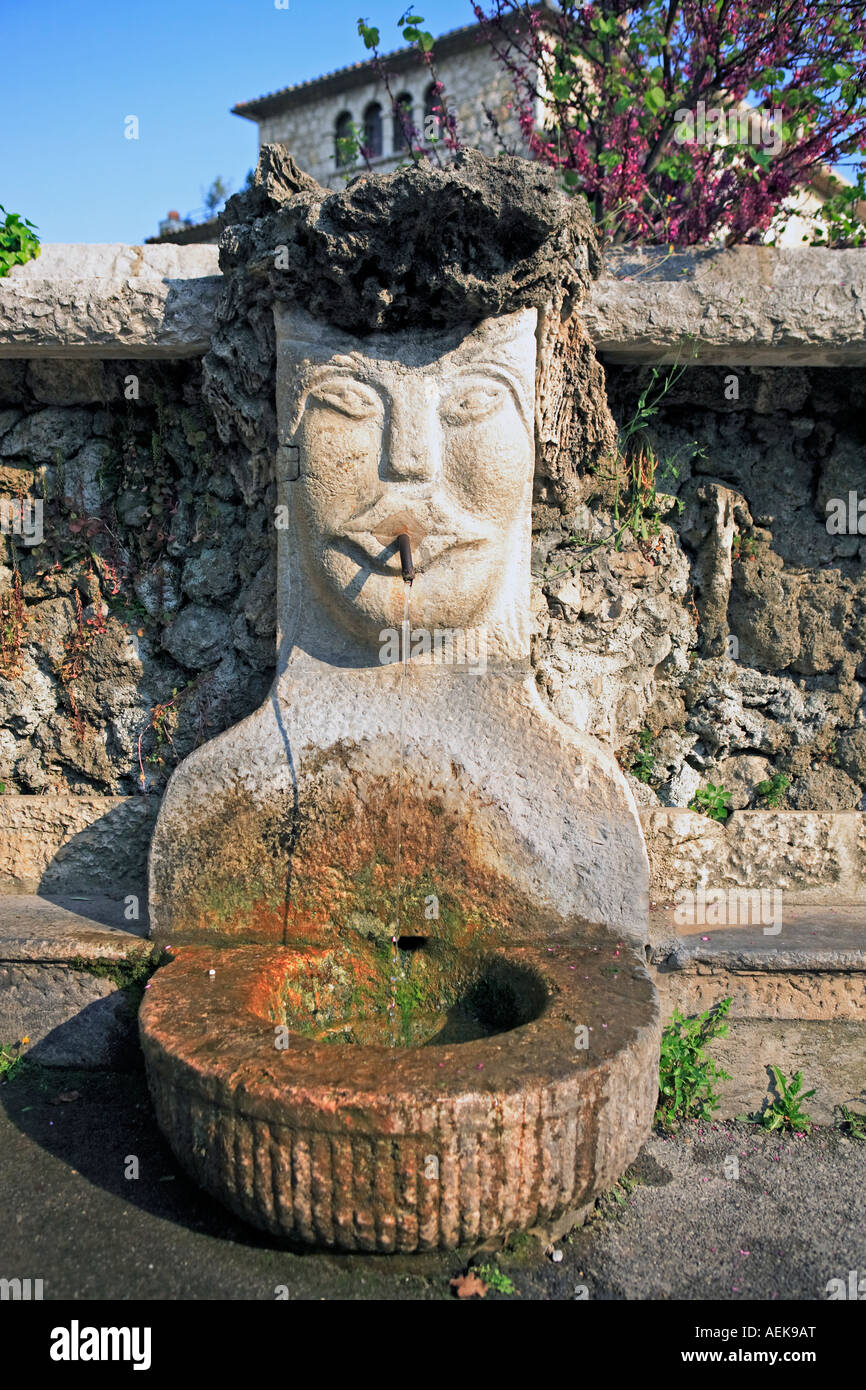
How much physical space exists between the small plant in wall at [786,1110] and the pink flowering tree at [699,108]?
2.94 m

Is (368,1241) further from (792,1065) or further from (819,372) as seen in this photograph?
(819,372)

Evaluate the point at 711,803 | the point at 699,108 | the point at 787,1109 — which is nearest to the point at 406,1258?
the point at 787,1109

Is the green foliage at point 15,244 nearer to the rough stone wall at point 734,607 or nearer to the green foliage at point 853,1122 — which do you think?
the rough stone wall at point 734,607

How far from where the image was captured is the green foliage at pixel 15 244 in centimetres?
276

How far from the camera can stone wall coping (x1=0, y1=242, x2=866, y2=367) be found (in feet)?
8.77

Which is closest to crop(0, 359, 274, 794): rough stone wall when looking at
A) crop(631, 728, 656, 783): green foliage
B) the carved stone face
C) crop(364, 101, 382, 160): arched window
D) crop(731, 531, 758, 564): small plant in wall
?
the carved stone face

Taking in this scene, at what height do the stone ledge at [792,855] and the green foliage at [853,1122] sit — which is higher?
the stone ledge at [792,855]

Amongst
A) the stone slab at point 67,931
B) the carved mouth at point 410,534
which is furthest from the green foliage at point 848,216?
the stone slab at point 67,931

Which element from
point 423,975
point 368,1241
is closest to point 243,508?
point 423,975

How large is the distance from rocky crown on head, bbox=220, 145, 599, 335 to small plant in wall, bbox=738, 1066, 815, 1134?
2164mm

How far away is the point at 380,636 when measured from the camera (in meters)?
2.56

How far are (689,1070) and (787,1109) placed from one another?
291 mm

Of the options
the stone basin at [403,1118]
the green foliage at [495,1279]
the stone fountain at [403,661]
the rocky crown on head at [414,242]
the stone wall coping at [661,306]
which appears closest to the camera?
the stone basin at [403,1118]

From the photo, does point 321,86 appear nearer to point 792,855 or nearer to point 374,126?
point 374,126
